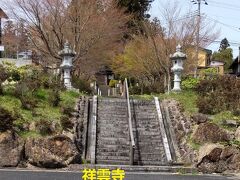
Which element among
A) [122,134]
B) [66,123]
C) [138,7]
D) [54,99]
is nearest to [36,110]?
[54,99]

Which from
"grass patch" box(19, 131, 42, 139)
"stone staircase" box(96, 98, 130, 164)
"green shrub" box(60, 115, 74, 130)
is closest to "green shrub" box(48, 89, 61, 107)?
"green shrub" box(60, 115, 74, 130)

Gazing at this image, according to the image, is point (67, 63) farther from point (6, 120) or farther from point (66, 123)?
point (6, 120)

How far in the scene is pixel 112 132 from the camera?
1764 cm

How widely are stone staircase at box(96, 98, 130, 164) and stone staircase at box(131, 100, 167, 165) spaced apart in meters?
0.41

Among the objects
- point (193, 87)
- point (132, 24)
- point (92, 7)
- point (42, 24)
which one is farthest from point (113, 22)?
point (132, 24)

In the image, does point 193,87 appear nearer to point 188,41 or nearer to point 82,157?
point 82,157

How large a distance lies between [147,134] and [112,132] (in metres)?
1.39

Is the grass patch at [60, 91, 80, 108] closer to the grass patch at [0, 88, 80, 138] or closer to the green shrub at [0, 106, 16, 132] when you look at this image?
the grass patch at [0, 88, 80, 138]

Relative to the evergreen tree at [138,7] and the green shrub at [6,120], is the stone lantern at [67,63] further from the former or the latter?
the evergreen tree at [138,7]

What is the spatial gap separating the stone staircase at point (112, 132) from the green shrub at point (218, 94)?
3.42 meters

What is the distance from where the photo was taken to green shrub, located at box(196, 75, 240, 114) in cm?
1895

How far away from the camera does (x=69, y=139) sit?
15555mm

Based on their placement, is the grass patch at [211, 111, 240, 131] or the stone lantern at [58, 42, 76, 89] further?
the stone lantern at [58, 42, 76, 89]

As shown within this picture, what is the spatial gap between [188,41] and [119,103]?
14.5 meters
